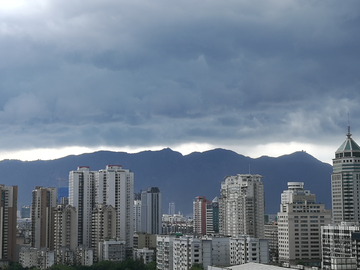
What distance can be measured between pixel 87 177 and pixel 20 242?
436 inches

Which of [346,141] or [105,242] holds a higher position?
[346,141]

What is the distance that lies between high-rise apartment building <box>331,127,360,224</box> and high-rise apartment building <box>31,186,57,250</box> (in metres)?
26.6

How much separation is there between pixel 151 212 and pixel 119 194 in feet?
107

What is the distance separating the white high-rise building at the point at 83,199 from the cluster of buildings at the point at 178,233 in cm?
9

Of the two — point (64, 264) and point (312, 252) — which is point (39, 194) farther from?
point (312, 252)

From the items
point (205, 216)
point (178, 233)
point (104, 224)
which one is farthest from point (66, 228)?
point (205, 216)

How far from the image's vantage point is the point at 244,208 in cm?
6012

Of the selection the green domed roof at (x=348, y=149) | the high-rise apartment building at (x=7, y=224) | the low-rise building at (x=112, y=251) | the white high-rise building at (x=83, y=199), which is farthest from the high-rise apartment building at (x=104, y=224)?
the green domed roof at (x=348, y=149)

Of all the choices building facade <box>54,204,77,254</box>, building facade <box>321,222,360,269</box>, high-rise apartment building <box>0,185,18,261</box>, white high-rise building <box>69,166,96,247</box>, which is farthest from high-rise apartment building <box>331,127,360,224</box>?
high-rise apartment building <box>0,185,18,261</box>

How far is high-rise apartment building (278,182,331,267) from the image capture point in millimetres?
48125

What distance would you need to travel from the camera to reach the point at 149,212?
90250 mm

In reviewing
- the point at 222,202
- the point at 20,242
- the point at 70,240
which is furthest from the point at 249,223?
the point at 20,242

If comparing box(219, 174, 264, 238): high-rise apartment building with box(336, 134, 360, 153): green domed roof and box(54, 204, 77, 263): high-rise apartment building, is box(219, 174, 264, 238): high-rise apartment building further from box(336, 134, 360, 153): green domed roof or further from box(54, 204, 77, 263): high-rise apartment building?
box(54, 204, 77, 263): high-rise apartment building

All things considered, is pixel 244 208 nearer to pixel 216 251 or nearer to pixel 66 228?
pixel 66 228
